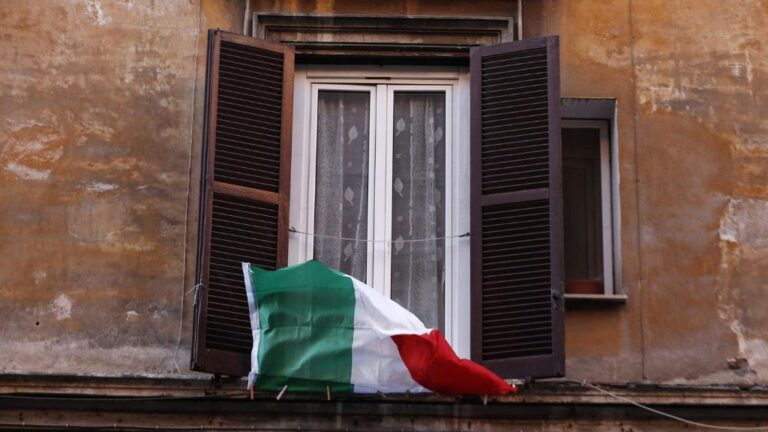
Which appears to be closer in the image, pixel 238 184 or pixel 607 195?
pixel 238 184

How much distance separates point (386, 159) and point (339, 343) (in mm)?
1496

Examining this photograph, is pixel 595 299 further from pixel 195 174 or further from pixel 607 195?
pixel 195 174

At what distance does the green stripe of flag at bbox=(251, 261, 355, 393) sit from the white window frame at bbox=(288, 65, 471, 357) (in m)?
0.67

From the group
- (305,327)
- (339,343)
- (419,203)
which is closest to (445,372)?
(339,343)

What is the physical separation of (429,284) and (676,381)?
1633 mm

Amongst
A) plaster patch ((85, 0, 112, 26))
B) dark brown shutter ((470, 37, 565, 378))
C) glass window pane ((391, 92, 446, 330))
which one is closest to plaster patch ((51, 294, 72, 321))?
plaster patch ((85, 0, 112, 26))

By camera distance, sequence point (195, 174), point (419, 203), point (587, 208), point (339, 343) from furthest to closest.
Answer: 1. point (587, 208)
2. point (419, 203)
3. point (195, 174)
4. point (339, 343)

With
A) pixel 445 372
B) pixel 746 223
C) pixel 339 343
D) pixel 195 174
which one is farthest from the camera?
pixel 195 174

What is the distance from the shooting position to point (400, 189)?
1106 cm

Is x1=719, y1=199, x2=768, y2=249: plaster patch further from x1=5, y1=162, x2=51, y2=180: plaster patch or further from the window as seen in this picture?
x1=5, y1=162, x2=51, y2=180: plaster patch

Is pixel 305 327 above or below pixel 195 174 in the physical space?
below

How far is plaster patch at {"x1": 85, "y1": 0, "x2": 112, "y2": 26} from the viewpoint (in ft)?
36.8

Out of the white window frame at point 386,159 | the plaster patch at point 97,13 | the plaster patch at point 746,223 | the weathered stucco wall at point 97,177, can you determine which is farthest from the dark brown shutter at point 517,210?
the plaster patch at point 97,13

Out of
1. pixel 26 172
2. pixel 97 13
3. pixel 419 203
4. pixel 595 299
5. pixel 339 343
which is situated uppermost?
pixel 97 13
